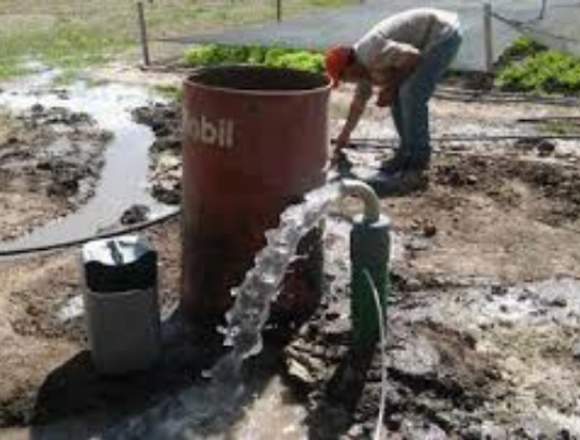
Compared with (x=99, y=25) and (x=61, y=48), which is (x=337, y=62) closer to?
(x=61, y=48)

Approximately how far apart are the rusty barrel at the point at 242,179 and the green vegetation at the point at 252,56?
20.2ft

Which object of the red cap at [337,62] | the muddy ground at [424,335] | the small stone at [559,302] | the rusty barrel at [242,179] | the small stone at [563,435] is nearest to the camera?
the small stone at [563,435]

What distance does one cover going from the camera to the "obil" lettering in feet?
16.5

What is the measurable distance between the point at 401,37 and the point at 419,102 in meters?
0.53

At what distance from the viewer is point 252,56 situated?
1242 cm

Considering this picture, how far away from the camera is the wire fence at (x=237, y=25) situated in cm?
1227

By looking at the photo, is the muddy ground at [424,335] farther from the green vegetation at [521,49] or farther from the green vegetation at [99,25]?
the green vegetation at [99,25]

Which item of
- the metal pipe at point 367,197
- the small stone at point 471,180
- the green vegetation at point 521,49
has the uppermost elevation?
the green vegetation at point 521,49

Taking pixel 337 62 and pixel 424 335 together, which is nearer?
pixel 424 335

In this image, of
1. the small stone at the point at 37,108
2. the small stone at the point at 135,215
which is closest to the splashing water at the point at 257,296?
the small stone at the point at 135,215

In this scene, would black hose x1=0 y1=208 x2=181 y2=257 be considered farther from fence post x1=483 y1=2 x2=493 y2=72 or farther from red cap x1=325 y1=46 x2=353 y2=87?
fence post x1=483 y1=2 x2=493 y2=72

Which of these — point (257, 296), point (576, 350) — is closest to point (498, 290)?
point (576, 350)

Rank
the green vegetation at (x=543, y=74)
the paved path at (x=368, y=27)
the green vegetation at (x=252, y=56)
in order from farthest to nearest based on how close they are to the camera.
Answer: the paved path at (x=368, y=27) < the green vegetation at (x=252, y=56) < the green vegetation at (x=543, y=74)

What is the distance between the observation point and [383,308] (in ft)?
16.6
